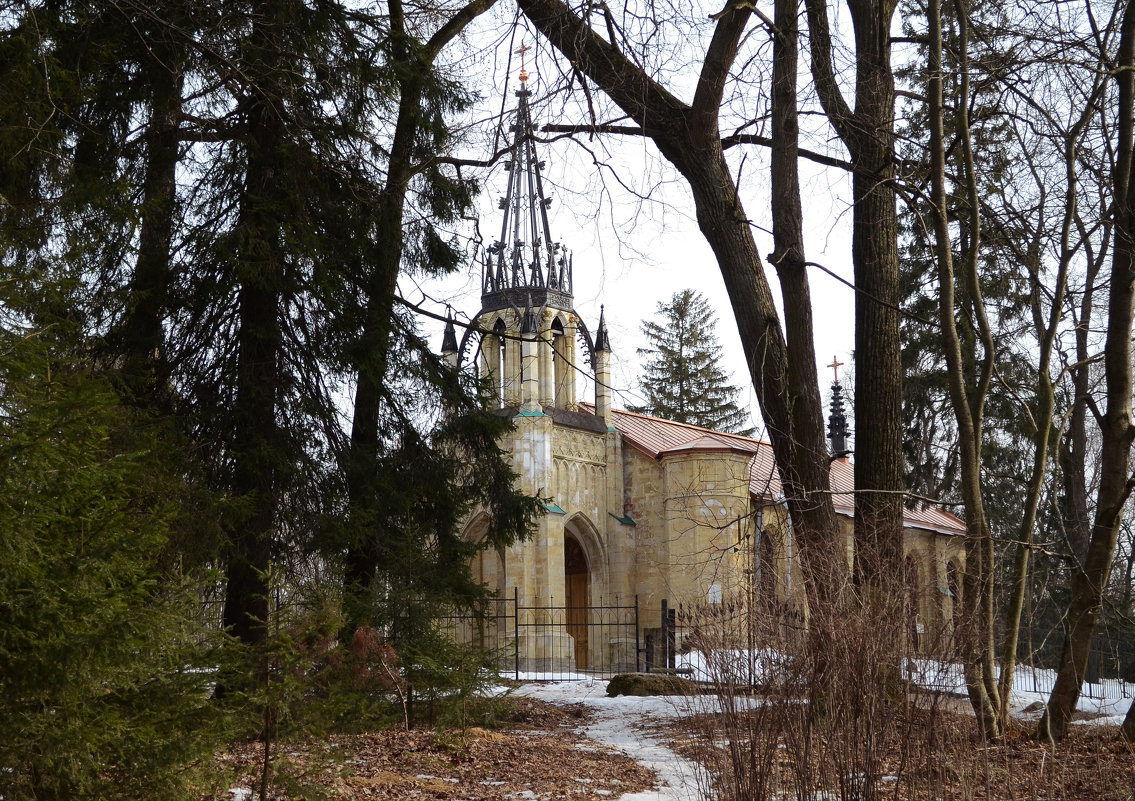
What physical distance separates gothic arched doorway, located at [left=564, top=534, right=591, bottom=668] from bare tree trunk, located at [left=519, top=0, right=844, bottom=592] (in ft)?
58.5

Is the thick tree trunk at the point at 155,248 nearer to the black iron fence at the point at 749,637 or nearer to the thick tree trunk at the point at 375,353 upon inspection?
the thick tree trunk at the point at 375,353

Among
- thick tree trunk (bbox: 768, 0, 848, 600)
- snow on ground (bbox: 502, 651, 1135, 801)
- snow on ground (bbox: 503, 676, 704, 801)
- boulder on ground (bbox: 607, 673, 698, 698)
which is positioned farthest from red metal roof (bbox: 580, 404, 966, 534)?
thick tree trunk (bbox: 768, 0, 848, 600)

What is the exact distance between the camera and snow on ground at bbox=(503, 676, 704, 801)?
627 centimetres

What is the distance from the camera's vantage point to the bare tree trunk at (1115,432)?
7.58 metres

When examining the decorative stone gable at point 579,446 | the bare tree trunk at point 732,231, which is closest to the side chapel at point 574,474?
the decorative stone gable at point 579,446

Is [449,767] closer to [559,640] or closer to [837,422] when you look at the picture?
[559,640]

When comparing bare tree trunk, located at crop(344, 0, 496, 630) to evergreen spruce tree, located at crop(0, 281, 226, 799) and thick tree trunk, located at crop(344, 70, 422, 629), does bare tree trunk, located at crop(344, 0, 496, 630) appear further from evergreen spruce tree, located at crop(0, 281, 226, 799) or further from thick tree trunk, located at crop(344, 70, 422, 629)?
evergreen spruce tree, located at crop(0, 281, 226, 799)

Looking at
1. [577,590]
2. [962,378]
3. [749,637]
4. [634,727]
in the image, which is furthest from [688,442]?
[749,637]

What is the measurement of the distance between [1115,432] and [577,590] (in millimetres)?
20635

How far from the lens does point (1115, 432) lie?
7922 millimetres

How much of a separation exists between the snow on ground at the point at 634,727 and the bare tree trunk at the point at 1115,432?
8.77 ft

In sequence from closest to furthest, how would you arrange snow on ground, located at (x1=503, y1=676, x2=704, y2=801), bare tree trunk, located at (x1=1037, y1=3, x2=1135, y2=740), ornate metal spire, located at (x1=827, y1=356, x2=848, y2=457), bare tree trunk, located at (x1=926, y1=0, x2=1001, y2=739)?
snow on ground, located at (x1=503, y1=676, x2=704, y2=801)
bare tree trunk, located at (x1=926, y1=0, x2=1001, y2=739)
bare tree trunk, located at (x1=1037, y1=3, x2=1135, y2=740)
ornate metal spire, located at (x1=827, y1=356, x2=848, y2=457)

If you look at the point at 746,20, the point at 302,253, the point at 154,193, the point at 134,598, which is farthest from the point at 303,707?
the point at 746,20

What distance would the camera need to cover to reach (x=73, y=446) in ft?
13.6
